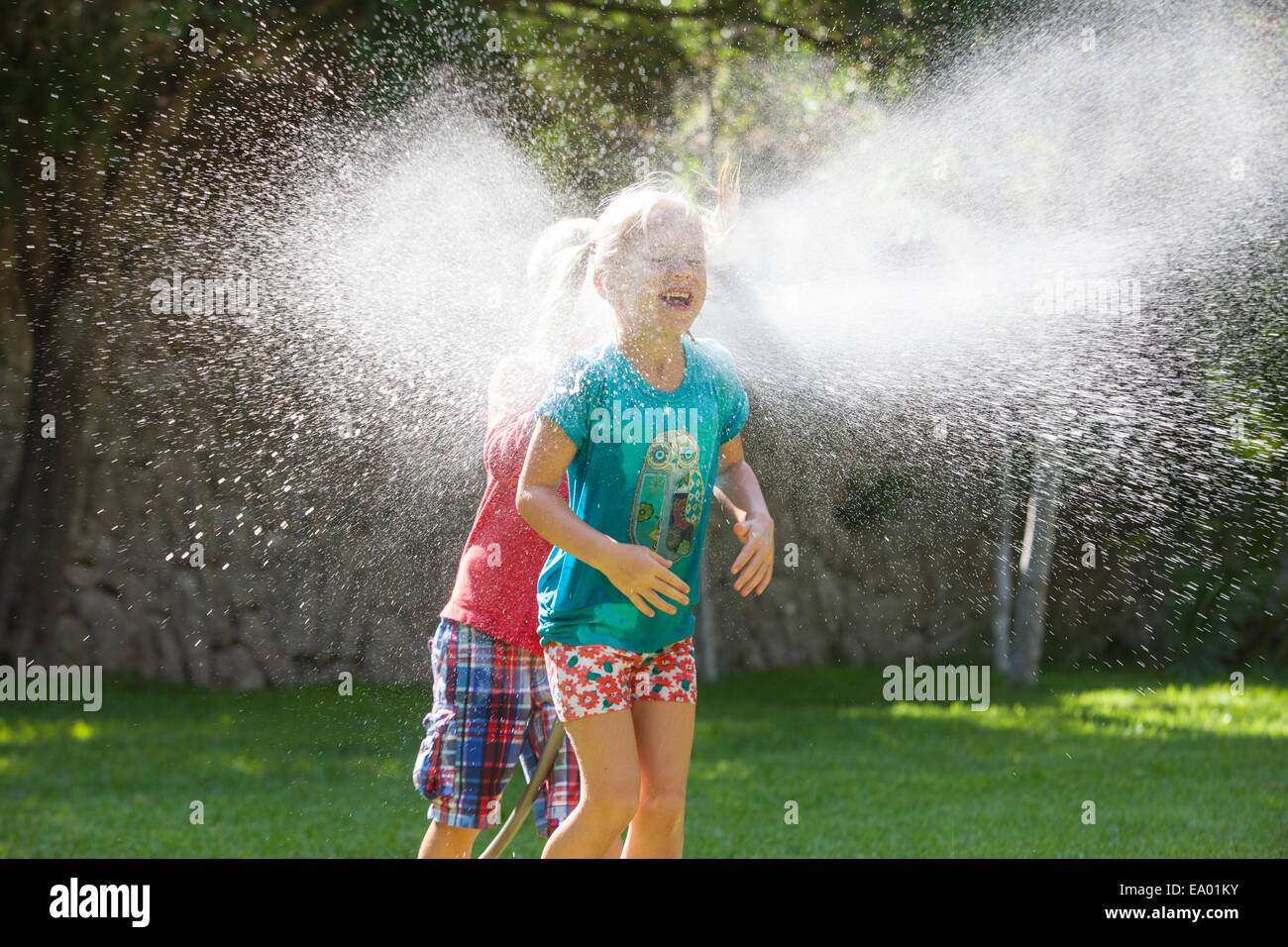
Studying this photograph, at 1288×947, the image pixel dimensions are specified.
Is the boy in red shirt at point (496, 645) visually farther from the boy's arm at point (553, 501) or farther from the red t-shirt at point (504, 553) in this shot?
the boy's arm at point (553, 501)

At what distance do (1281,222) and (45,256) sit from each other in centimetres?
683

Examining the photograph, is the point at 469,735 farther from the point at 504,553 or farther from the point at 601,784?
the point at 601,784

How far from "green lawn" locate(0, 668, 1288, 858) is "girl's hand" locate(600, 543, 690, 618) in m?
2.13

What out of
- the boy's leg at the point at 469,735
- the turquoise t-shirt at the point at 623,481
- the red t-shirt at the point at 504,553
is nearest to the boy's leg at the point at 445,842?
the boy's leg at the point at 469,735

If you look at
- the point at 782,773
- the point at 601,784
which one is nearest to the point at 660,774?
the point at 601,784

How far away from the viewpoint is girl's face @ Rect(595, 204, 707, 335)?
2.69 m

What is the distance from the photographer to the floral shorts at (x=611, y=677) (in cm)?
264

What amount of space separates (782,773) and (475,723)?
2.99 metres

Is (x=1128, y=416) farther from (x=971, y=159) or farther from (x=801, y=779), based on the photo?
(x=801, y=779)

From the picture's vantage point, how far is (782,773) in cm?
586

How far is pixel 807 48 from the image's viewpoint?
7012 mm

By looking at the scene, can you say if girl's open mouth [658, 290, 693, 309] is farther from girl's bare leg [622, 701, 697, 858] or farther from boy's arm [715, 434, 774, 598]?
girl's bare leg [622, 701, 697, 858]

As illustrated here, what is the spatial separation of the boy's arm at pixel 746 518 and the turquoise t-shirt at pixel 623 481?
0.11 meters

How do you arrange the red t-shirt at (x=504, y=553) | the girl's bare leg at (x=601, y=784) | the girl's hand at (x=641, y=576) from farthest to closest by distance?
the red t-shirt at (x=504, y=553), the girl's bare leg at (x=601, y=784), the girl's hand at (x=641, y=576)
